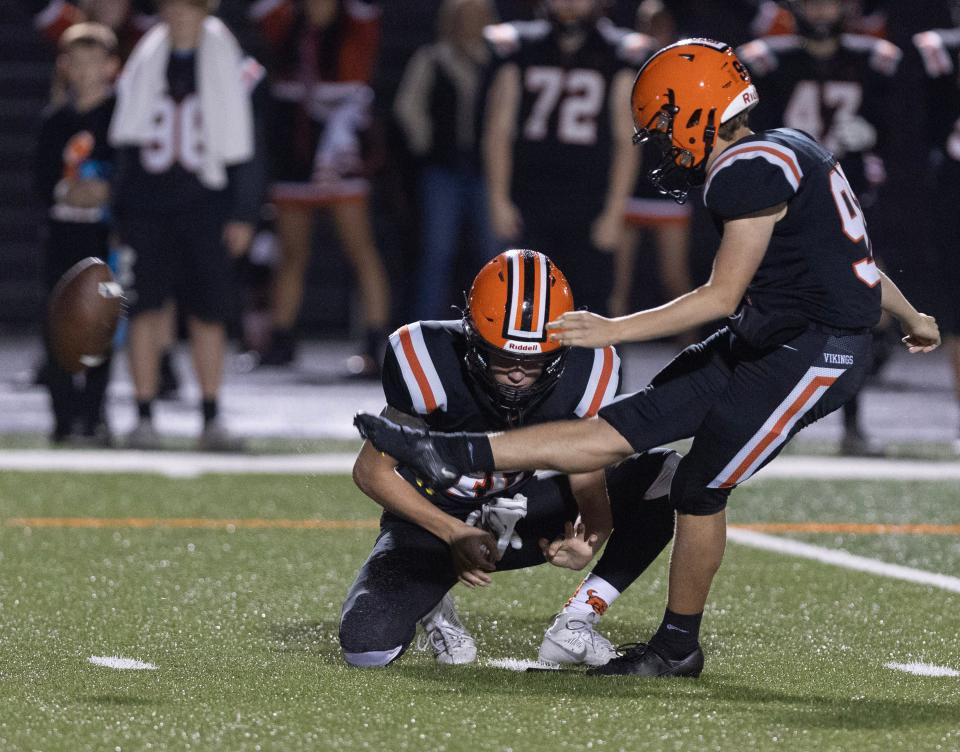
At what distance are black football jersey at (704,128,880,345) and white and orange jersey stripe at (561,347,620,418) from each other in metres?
0.37

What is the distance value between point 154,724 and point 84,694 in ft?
1.00

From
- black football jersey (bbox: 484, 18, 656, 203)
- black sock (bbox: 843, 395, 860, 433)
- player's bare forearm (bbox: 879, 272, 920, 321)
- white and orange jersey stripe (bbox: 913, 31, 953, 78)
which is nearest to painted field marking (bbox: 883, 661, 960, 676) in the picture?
player's bare forearm (bbox: 879, 272, 920, 321)

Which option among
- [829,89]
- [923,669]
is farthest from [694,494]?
[829,89]

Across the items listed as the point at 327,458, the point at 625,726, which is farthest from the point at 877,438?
the point at 625,726

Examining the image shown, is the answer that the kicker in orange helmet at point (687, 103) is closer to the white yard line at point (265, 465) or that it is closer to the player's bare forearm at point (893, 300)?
the player's bare forearm at point (893, 300)

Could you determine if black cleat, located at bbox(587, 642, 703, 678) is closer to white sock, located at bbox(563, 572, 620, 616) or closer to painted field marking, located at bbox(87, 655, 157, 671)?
white sock, located at bbox(563, 572, 620, 616)

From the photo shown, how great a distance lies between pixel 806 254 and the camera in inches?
159

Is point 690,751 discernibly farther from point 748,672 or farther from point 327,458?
point 327,458

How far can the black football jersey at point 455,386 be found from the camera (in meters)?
4.27

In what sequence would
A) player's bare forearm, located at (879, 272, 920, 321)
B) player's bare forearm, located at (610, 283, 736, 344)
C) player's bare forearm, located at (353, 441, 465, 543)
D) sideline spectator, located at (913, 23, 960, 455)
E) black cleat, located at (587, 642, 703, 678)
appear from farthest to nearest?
1. sideline spectator, located at (913, 23, 960, 455)
2. player's bare forearm, located at (879, 272, 920, 321)
3. player's bare forearm, located at (353, 441, 465, 543)
4. black cleat, located at (587, 642, 703, 678)
5. player's bare forearm, located at (610, 283, 736, 344)

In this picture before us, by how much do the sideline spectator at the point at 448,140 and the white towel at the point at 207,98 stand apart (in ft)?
6.87

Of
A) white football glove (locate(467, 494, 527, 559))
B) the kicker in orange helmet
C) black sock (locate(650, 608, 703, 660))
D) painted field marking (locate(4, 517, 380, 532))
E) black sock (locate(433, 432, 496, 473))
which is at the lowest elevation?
painted field marking (locate(4, 517, 380, 532))

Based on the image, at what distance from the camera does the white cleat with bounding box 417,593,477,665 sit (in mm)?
4188

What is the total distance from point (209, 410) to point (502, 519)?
352 cm
